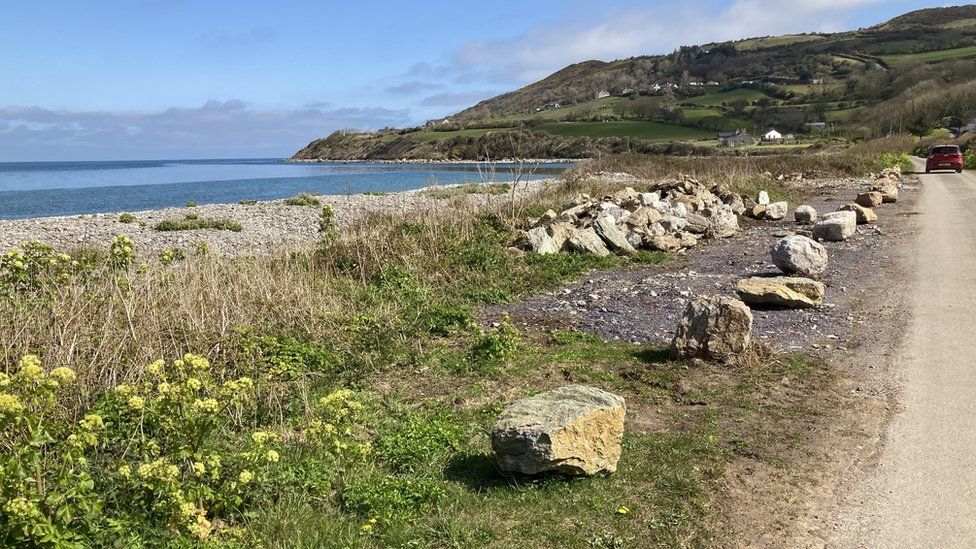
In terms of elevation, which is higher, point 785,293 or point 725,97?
point 725,97

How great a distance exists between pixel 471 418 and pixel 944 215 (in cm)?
2161

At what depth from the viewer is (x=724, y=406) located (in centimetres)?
685

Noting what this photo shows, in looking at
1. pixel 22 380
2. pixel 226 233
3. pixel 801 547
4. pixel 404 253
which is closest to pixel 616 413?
pixel 801 547

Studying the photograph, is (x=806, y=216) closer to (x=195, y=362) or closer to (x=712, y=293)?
(x=712, y=293)

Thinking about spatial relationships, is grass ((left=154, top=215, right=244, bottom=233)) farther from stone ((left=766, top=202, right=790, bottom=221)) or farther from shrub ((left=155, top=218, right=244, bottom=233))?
stone ((left=766, top=202, right=790, bottom=221))

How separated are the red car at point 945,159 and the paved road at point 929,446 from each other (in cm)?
3646

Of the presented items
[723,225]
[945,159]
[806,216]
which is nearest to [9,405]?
[723,225]

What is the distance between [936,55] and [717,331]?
141647 millimetres

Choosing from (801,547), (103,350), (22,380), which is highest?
(22,380)

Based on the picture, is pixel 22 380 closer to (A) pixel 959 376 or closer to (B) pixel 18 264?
(B) pixel 18 264

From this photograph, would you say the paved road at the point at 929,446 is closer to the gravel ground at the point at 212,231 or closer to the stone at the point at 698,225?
the stone at the point at 698,225

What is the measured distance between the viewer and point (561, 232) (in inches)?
622

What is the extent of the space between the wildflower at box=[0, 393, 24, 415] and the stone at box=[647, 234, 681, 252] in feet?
48.1

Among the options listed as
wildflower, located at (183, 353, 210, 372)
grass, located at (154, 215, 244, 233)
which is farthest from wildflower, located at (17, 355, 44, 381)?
grass, located at (154, 215, 244, 233)
